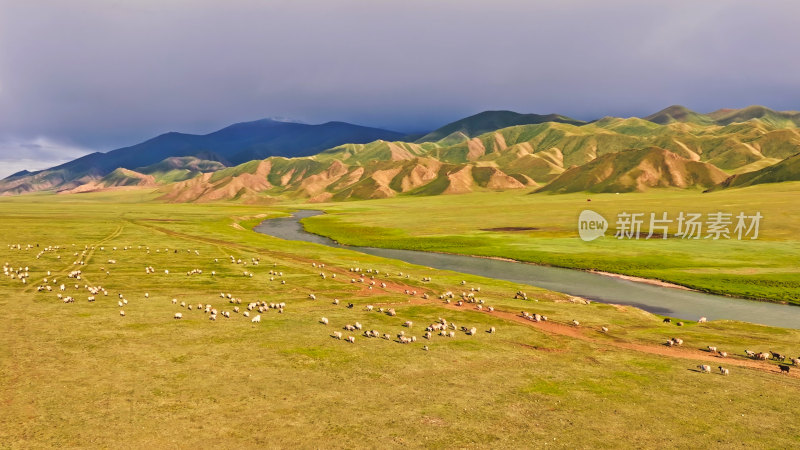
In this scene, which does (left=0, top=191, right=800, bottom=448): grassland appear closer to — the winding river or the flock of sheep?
the flock of sheep

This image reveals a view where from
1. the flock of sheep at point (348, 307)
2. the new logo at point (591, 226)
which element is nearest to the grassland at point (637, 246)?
the new logo at point (591, 226)

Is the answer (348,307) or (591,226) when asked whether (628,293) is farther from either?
(591,226)

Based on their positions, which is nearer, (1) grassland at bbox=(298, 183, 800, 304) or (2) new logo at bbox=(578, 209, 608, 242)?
(1) grassland at bbox=(298, 183, 800, 304)

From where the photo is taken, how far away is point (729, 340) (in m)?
34.1

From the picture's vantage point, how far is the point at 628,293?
6062 centimetres

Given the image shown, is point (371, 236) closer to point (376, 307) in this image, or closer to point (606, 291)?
point (606, 291)

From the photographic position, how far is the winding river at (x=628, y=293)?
49.8 meters

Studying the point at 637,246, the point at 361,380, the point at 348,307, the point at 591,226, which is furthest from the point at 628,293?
the point at 591,226

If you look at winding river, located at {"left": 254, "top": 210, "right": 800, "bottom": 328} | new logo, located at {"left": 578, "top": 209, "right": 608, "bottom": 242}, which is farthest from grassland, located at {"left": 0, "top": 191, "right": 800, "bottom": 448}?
new logo, located at {"left": 578, "top": 209, "right": 608, "bottom": 242}

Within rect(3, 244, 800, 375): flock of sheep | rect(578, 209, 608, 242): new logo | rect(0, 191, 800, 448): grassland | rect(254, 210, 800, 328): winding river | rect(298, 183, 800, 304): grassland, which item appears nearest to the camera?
rect(0, 191, 800, 448): grassland

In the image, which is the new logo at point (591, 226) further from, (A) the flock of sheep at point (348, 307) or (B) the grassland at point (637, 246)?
(A) the flock of sheep at point (348, 307)

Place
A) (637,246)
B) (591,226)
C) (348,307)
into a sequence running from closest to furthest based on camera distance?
1. (348,307)
2. (637,246)
3. (591,226)

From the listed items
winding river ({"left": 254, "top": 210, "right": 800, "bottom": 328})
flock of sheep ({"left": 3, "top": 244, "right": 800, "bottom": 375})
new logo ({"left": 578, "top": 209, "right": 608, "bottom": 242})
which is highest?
flock of sheep ({"left": 3, "top": 244, "right": 800, "bottom": 375})

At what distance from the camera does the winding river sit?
49.8 metres
